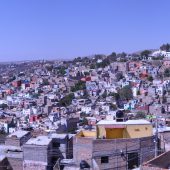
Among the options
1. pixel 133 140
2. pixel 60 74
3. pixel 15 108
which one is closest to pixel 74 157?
pixel 133 140

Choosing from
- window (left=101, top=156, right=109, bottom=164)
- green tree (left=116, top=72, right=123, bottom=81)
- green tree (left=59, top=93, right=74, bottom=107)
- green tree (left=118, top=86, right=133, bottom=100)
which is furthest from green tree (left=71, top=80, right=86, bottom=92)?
window (left=101, top=156, right=109, bottom=164)

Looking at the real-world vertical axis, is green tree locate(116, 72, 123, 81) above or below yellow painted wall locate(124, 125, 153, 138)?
below

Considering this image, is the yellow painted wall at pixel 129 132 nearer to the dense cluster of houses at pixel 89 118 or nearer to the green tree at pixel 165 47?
the dense cluster of houses at pixel 89 118

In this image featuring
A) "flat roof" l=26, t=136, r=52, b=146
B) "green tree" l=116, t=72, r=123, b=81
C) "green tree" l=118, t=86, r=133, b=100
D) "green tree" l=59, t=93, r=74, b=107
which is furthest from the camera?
"green tree" l=116, t=72, r=123, b=81

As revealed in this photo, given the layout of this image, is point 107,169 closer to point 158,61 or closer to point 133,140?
point 133,140

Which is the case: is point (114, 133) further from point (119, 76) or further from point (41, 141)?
point (119, 76)

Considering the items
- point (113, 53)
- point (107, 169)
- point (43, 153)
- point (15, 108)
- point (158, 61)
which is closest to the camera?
point (107, 169)

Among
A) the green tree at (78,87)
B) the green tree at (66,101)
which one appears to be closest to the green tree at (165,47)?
the green tree at (78,87)

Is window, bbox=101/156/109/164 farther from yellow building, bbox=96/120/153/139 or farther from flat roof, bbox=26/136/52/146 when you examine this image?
flat roof, bbox=26/136/52/146
